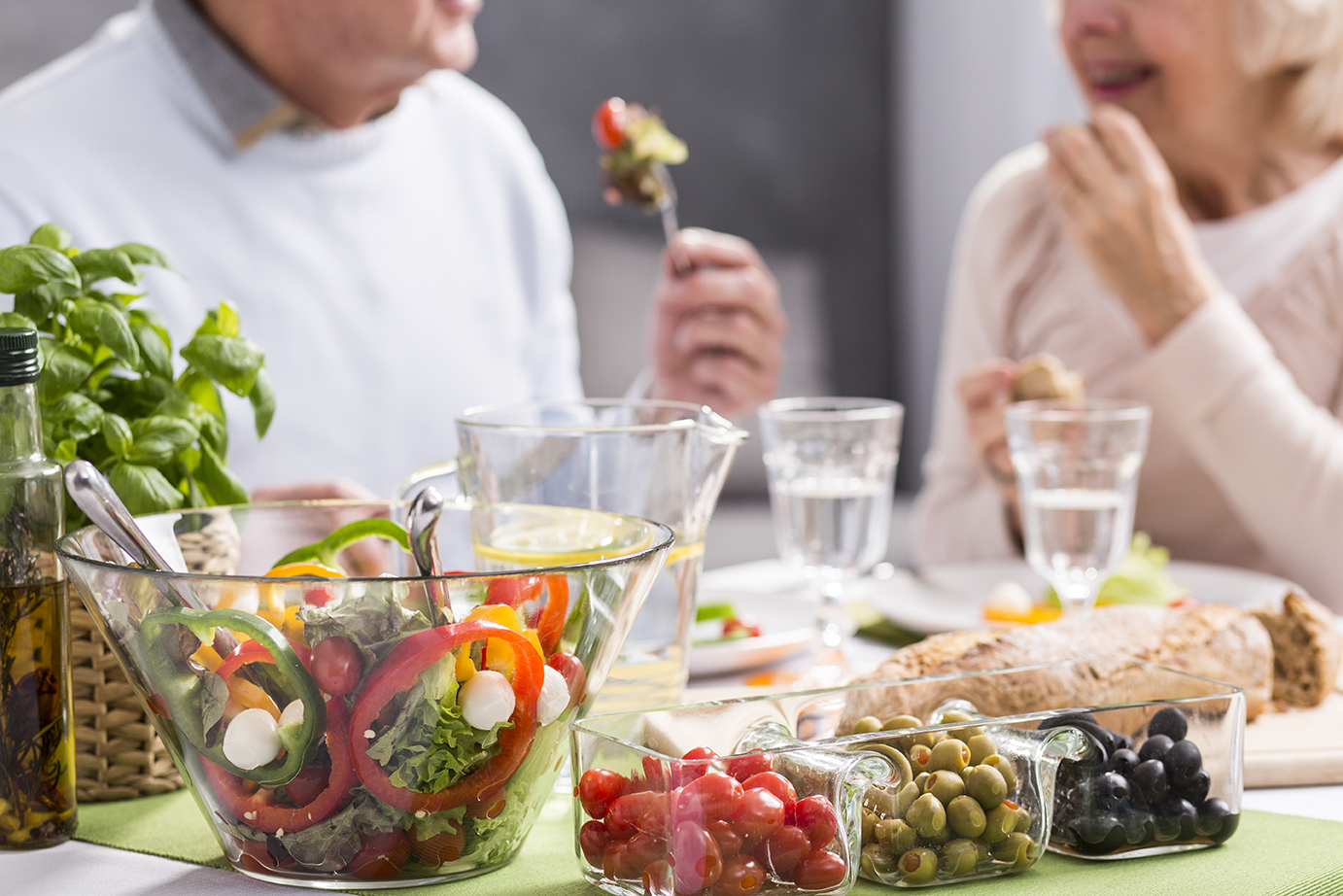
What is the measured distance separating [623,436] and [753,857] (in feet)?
0.96

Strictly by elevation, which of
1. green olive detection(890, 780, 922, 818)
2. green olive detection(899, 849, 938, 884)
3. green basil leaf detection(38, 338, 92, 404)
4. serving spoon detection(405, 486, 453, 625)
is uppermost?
green basil leaf detection(38, 338, 92, 404)

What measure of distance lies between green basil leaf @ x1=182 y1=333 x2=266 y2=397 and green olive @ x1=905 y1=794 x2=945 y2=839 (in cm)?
42

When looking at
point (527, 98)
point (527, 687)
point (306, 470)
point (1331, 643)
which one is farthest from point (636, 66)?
point (527, 687)

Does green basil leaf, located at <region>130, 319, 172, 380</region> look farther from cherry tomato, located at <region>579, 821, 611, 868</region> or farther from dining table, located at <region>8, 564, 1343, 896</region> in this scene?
cherry tomato, located at <region>579, 821, 611, 868</region>

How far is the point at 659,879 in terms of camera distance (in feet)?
1.74

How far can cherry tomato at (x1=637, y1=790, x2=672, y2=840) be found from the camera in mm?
520

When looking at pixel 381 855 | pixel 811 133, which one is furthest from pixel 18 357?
pixel 811 133

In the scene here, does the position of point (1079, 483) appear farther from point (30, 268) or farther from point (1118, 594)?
point (30, 268)

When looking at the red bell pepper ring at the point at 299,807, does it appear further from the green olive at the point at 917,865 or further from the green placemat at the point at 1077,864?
the green olive at the point at 917,865

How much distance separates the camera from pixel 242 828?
0.57 meters

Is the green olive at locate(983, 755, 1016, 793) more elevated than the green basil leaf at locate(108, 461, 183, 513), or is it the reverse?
the green basil leaf at locate(108, 461, 183, 513)

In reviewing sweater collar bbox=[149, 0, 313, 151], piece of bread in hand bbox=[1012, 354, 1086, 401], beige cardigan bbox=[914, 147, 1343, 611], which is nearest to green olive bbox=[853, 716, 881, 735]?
beige cardigan bbox=[914, 147, 1343, 611]

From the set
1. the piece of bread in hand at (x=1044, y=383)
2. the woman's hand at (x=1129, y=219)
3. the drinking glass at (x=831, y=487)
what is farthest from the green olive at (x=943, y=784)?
the woman's hand at (x=1129, y=219)

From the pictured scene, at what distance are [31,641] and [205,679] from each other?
140 millimetres
